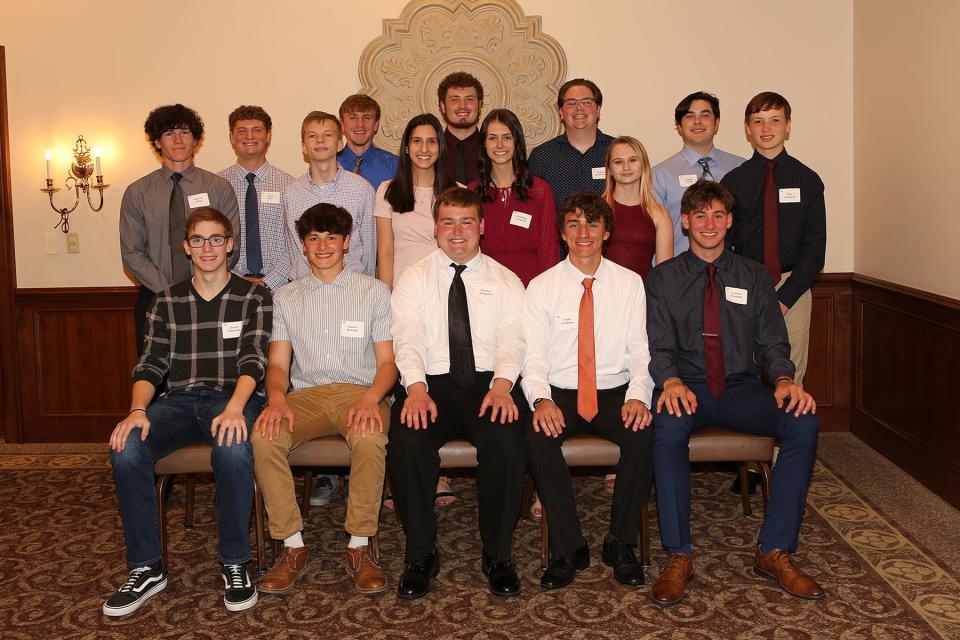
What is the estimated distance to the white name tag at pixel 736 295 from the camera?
366 centimetres

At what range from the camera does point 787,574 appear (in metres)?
3.22

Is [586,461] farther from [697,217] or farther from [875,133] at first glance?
[875,133]

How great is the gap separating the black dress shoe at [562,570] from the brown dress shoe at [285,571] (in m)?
0.99

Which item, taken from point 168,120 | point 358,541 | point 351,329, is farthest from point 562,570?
point 168,120

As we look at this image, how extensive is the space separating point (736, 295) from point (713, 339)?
231mm

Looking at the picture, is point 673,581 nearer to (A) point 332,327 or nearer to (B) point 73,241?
(A) point 332,327

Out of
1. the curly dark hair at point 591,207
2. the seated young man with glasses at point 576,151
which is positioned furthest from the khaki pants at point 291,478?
the seated young man with glasses at point 576,151

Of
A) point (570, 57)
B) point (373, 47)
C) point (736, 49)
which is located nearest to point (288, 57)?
point (373, 47)

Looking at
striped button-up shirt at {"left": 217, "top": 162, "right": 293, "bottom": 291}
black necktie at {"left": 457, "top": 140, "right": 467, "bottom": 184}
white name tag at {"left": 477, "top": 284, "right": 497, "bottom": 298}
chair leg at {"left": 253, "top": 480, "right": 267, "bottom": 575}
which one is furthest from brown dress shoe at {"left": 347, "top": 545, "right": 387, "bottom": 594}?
black necktie at {"left": 457, "top": 140, "right": 467, "bottom": 184}

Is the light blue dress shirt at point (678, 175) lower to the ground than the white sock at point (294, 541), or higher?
higher

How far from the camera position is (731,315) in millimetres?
3660

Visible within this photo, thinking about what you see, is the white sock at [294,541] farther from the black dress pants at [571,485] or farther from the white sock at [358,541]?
the black dress pants at [571,485]

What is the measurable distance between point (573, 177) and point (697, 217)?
3.19 ft

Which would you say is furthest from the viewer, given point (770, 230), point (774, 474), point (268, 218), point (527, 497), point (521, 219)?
point (268, 218)
